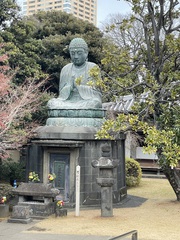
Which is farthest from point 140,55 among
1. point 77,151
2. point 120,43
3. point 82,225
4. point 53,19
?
point 120,43

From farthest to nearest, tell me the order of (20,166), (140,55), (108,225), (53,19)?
1. (53,19)
2. (20,166)
3. (140,55)
4. (108,225)

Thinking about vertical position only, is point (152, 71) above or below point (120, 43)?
below

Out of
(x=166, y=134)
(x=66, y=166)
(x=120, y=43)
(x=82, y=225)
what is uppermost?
(x=120, y=43)

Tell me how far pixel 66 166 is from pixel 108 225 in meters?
3.38

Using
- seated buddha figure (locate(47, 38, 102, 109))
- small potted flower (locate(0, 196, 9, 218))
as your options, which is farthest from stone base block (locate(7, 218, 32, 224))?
seated buddha figure (locate(47, 38, 102, 109))

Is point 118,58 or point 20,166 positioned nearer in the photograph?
point 118,58

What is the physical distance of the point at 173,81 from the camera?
11.8 metres

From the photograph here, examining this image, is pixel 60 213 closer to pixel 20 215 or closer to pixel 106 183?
pixel 20 215

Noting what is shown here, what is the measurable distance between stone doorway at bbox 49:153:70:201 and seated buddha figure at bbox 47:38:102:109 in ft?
6.14

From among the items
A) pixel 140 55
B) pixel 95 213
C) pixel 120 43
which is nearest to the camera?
pixel 95 213

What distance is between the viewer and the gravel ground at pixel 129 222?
8.17 meters

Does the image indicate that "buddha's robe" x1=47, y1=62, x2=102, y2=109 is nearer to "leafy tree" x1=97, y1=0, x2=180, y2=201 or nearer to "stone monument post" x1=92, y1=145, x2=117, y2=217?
"leafy tree" x1=97, y1=0, x2=180, y2=201

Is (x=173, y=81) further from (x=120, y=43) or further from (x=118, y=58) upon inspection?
(x=120, y=43)

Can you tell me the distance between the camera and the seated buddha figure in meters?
12.7
